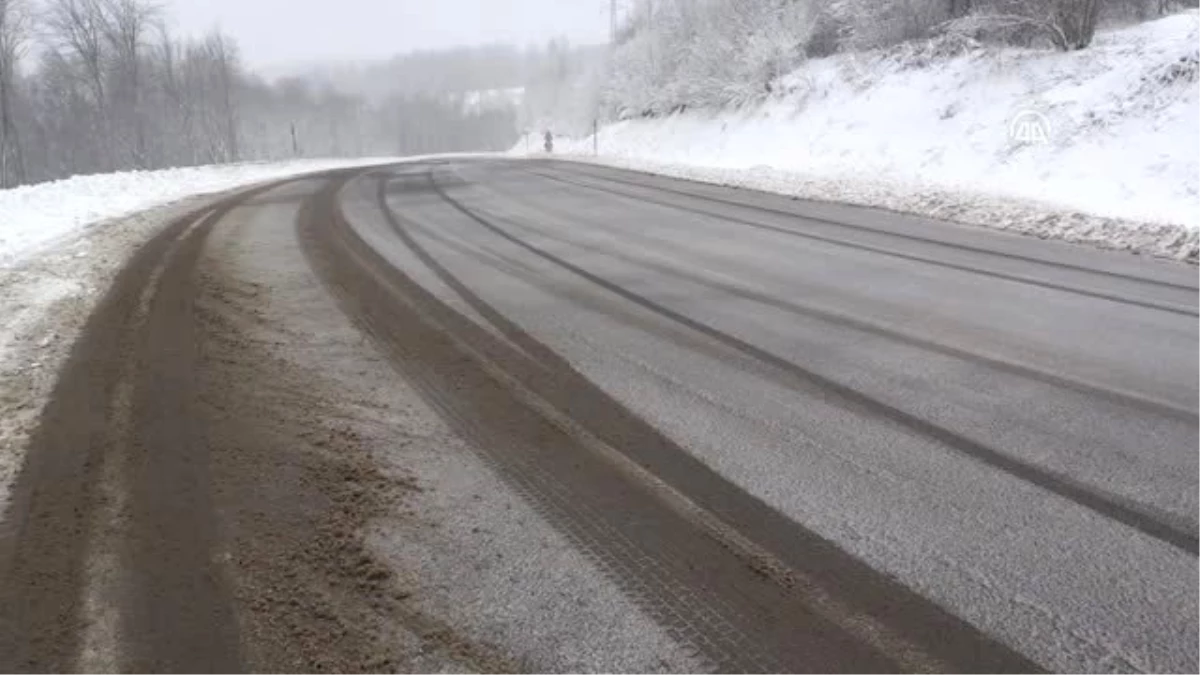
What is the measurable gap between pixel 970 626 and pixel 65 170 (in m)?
96.4

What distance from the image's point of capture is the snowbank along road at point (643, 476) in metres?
2.73

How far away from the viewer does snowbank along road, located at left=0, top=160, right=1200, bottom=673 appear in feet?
8.95

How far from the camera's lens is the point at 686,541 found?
3268 mm

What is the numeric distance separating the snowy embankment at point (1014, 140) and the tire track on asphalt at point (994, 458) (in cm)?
610

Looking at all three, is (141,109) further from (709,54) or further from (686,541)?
(686,541)

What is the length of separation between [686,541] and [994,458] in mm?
1727

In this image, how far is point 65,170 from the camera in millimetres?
80562

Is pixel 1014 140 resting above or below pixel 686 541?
above

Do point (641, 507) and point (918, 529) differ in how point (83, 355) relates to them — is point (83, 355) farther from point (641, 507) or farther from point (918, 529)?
point (918, 529)

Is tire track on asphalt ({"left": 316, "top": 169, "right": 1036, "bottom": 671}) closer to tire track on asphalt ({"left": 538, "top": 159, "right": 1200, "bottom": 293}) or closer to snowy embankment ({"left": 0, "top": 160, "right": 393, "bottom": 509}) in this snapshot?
snowy embankment ({"left": 0, "top": 160, "right": 393, "bottom": 509})

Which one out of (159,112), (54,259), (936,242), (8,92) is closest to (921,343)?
(936,242)

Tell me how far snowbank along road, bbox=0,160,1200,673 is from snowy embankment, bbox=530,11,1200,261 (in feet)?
14.3

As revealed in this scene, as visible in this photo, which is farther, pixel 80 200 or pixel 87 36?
pixel 87 36

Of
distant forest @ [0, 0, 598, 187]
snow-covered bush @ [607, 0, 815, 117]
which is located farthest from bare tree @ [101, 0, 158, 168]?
snow-covered bush @ [607, 0, 815, 117]
